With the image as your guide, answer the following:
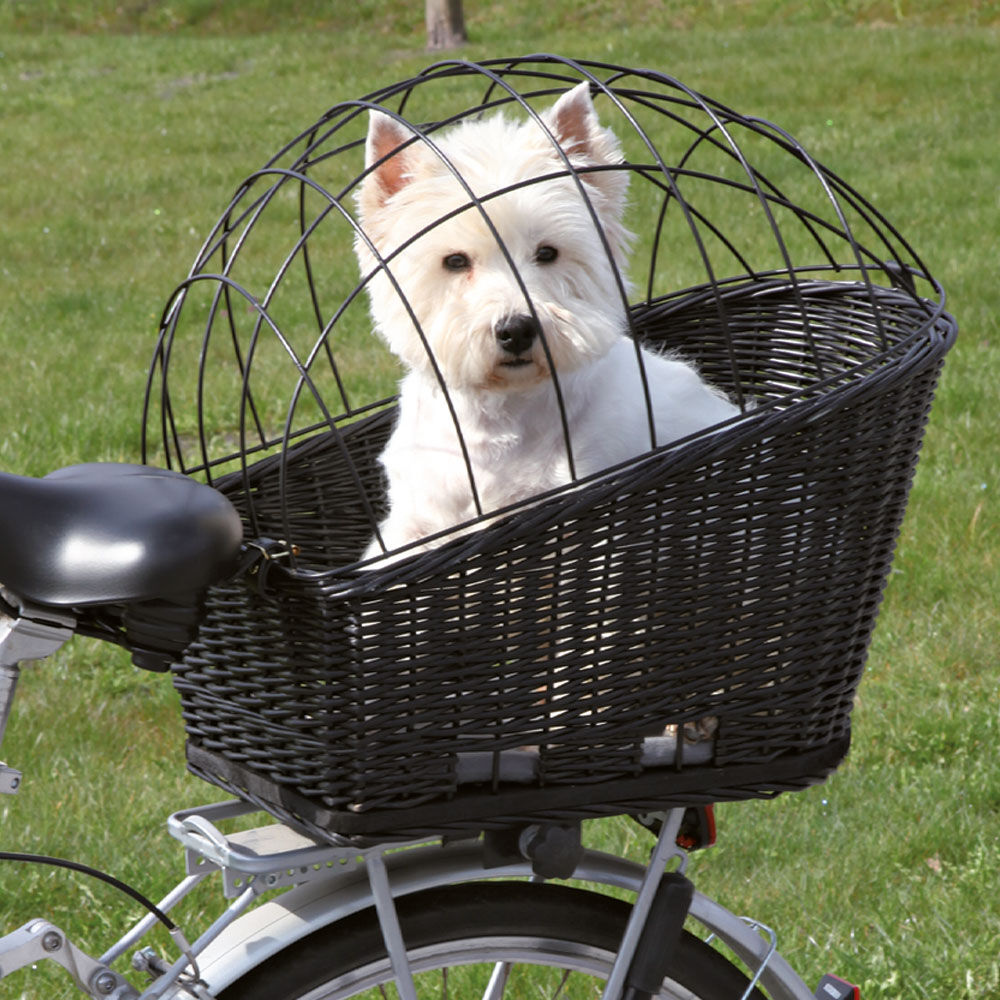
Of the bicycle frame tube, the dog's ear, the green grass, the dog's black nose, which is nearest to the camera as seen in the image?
the bicycle frame tube

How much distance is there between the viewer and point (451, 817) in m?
1.49

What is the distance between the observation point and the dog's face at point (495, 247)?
7.26 feet

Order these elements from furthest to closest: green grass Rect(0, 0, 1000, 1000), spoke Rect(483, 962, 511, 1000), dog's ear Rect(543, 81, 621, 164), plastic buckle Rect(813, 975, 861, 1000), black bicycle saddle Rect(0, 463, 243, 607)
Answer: green grass Rect(0, 0, 1000, 1000) < dog's ear Rect(543, 81, 621, 164) < spoke Rect(483, 962, 511, 1000) < plastic buckle Rect(813, 975, 861, 1000) < black bicycle saddle Rect(0, 463, 243, 607)

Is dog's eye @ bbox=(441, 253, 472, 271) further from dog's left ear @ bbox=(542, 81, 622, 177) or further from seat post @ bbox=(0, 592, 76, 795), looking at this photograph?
seat post @ bbox=(0, 592, 76, 795)

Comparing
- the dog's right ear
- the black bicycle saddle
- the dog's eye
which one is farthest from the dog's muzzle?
the black bicycle saddle

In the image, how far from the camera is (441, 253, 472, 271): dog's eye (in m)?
2.33

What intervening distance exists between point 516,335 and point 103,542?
1018 mm

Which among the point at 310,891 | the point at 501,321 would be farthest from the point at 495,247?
the point at 310,891

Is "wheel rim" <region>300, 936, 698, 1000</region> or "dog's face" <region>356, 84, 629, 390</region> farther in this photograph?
"dog's face" <region>356, 84, 629, 390</region>

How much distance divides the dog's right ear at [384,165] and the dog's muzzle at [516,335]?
0.36 metres

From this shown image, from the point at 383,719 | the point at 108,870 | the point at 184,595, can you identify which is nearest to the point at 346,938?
the point at 383,719

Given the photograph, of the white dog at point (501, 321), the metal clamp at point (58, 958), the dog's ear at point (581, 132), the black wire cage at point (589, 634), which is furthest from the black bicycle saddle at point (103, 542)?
the dog's ear at point (581, 132)

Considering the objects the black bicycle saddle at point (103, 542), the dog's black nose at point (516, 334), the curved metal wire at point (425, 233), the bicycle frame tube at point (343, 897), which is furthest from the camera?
the dog's black nose at point (516, 334)

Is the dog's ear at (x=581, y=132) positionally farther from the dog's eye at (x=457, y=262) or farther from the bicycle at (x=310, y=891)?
the bicycle at (x=310, y=891)
